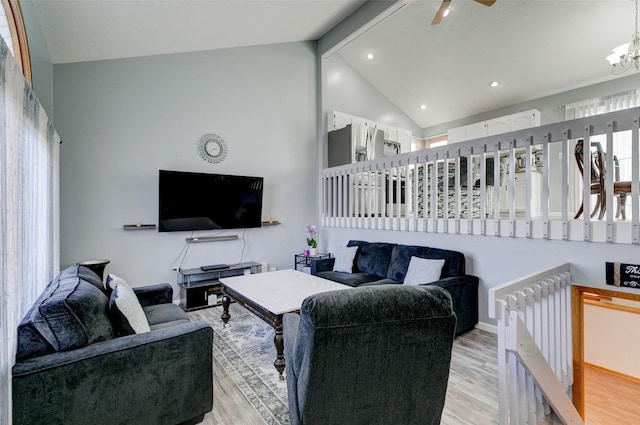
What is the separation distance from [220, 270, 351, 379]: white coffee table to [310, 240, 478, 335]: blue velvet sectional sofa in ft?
2.16

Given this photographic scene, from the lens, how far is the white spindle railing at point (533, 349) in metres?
1.63

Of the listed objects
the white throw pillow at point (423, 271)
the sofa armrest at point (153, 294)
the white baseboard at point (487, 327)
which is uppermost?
the white throw pillow at point (423, 271)

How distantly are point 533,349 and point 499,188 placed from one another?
6.94 ft

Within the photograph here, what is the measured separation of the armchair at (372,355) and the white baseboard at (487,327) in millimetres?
2266

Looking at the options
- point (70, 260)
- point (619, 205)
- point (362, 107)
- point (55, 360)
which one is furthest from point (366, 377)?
point (362, 107)

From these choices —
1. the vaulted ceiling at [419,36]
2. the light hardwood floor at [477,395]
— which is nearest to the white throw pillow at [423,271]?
the light hardwood floor at [477,395]

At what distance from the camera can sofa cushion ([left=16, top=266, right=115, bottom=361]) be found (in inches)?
57.8

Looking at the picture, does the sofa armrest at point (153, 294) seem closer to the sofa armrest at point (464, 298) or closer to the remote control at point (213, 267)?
the remote control at point (213, 267)

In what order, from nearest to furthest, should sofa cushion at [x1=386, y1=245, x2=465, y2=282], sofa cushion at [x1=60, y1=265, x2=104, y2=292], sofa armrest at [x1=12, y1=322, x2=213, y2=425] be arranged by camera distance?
1. sofa armrest at [x1=12, y1=322, x2=213, y2=425]
2. sofa cushion at [x1=60, y1=265, x2=104, y2=292]
3. sofa cushion at [x1=386, y1=245, x2=465, y2=282]

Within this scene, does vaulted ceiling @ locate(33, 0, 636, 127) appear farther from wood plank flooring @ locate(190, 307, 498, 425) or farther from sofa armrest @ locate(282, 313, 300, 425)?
wood plank flooring @ locate(190, 307, 498, 425)

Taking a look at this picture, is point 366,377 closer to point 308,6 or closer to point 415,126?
point 308,6

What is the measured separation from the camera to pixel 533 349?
1696 millimetres

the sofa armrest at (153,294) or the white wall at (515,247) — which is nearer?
the white wall at (515,247)

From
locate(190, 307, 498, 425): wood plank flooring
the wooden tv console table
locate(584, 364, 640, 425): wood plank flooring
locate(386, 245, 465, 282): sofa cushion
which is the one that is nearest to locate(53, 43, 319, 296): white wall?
the wooden tv console table
